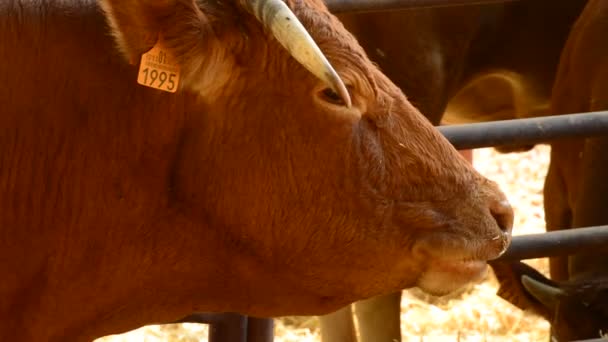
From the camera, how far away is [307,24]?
8.85 ft

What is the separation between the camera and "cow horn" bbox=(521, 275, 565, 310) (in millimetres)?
4168

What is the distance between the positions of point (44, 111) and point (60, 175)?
0.47 ft

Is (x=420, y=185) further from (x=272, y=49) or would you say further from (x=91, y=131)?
(x=91, y=131)

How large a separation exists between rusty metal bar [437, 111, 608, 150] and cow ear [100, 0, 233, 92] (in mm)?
1194

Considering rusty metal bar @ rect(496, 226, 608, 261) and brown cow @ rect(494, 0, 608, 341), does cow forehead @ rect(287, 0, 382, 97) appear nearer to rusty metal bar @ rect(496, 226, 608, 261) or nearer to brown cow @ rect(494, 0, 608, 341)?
rusty metal bar @ rect(496, 226, 608, 261)

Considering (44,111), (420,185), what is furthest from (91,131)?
(420,185)

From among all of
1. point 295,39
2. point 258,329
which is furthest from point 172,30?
point 258,329

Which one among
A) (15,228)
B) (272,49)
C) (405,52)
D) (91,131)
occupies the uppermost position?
(405,52)

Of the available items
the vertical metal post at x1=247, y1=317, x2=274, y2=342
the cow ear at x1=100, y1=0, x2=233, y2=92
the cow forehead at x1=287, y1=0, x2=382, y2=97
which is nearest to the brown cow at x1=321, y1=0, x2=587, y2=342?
the vertical metal post at x1=247, y1=317, x2=274, y2=342

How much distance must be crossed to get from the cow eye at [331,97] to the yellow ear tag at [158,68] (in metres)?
0.33

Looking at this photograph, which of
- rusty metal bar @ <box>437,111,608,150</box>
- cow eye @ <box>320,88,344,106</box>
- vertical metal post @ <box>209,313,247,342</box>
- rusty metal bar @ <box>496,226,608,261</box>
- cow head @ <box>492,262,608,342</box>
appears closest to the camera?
cow eye @ <box>320,88,344,106</box>

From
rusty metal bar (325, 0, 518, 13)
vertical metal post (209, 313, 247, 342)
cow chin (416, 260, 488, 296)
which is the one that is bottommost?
cow chin (416, 260, 488, 296)

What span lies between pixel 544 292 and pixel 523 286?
7 centimetres

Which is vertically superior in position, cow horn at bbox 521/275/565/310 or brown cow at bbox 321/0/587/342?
brown cow at bbox 321/0/587/342
